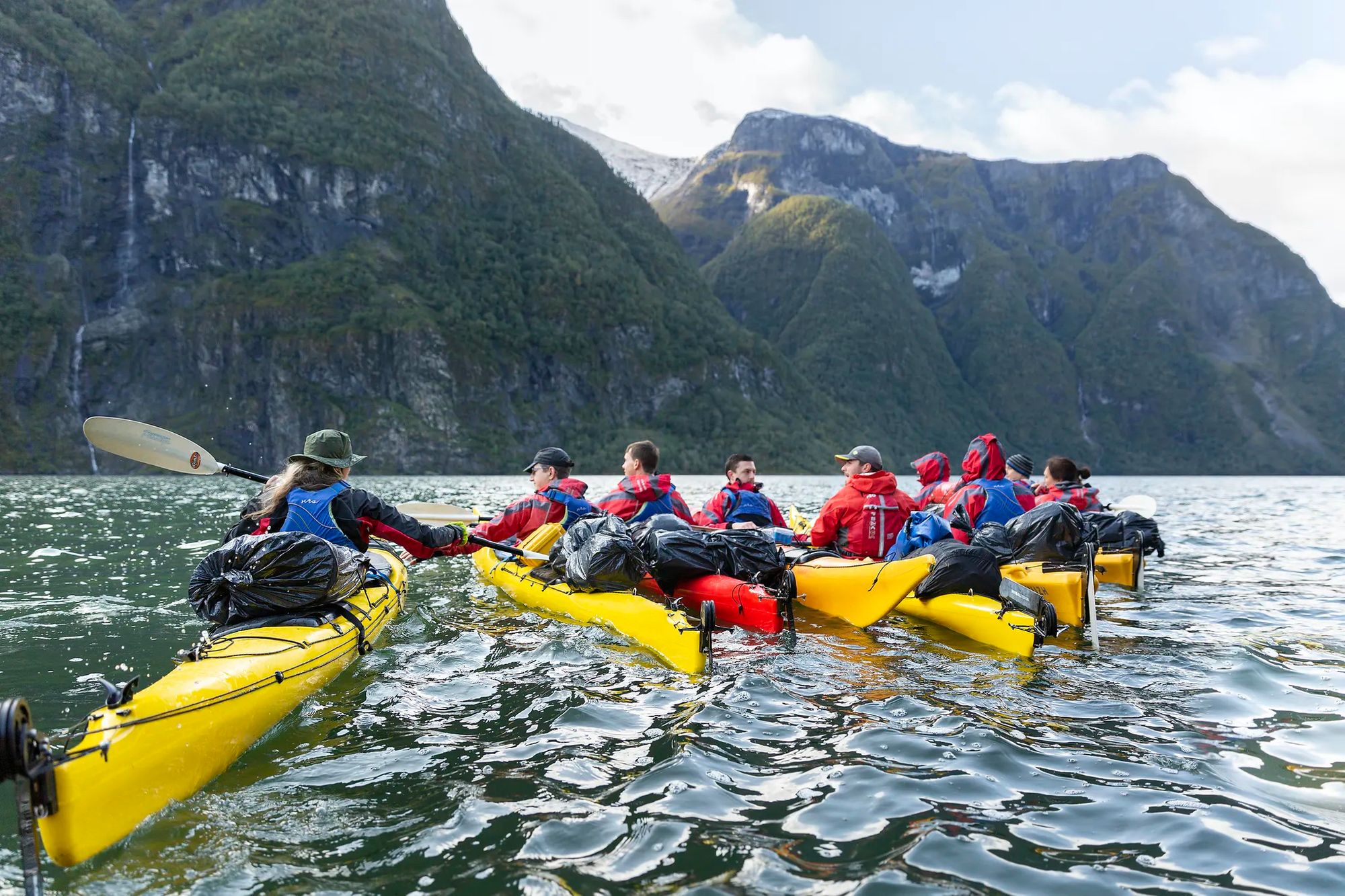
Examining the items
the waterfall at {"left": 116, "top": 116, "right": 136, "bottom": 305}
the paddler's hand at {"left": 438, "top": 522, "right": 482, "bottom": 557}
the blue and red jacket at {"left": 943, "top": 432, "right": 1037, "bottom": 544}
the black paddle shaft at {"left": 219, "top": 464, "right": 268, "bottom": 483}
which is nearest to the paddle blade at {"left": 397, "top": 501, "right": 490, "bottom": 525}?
the black paddle shaft at {"left": 219, "top": 464, "right": 268, "bottom": 483}

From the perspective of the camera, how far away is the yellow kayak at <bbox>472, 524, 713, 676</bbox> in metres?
6.84

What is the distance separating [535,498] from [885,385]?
539 feet

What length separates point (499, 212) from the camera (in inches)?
4796

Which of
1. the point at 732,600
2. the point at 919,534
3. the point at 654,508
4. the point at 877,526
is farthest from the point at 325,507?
the point at 919,534

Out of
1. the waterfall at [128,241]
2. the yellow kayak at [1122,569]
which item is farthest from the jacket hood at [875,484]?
the waterfall at [128,241]

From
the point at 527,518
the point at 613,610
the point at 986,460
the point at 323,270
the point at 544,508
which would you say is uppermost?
the point at 323,270

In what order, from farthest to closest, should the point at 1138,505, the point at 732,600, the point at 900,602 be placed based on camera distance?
the point at 1138,505 → the point at 900,602 → the point at 732,600

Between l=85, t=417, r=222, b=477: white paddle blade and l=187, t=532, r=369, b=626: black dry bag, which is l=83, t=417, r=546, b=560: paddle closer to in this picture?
l=85, t=417, r=222, b=477: white paddle blade

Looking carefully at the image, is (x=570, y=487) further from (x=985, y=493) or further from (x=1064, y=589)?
(x=1064, y=589)

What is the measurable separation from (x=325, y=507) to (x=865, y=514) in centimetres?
563

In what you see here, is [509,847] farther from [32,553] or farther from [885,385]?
[885,385]

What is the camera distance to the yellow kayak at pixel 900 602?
767cm

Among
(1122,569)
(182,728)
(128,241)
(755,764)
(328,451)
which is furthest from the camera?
(128,241)

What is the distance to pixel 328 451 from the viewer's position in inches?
281
